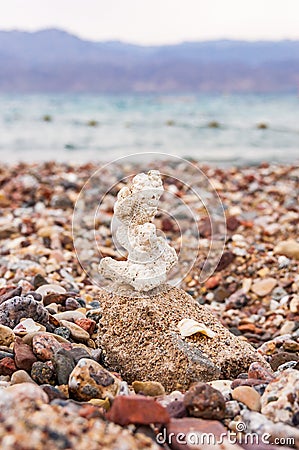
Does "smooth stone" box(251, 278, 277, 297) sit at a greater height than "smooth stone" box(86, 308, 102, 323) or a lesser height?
lesser

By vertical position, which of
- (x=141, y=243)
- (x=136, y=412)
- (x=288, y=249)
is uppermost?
(x=141, y=243)

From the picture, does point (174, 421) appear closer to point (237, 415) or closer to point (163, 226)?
point (237, 415)

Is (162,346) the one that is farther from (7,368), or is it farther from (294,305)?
(294,305)

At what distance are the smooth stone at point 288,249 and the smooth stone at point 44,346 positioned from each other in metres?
3.04

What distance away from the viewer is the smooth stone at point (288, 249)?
542cm

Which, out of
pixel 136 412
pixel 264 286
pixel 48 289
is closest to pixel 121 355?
pixel 136 412

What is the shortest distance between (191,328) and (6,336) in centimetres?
91

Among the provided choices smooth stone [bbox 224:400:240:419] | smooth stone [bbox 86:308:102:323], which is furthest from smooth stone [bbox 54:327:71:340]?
smooth stone [bbox 224:400:240:419]

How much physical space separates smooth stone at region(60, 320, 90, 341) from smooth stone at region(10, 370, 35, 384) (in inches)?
21.6

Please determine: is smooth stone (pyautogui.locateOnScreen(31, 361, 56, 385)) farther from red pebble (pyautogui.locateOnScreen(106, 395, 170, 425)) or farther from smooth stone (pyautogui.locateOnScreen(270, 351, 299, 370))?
smooth stone (pyautogui.locateOnScreen(270, 351, 299, 370))

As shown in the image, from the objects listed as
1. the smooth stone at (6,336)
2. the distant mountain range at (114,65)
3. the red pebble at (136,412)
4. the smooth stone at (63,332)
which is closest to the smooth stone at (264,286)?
the smooth stone at (63,332)

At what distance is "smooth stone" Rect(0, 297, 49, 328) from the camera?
10.6ft

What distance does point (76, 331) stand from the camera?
324 cm

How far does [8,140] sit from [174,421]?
50.1 ft
